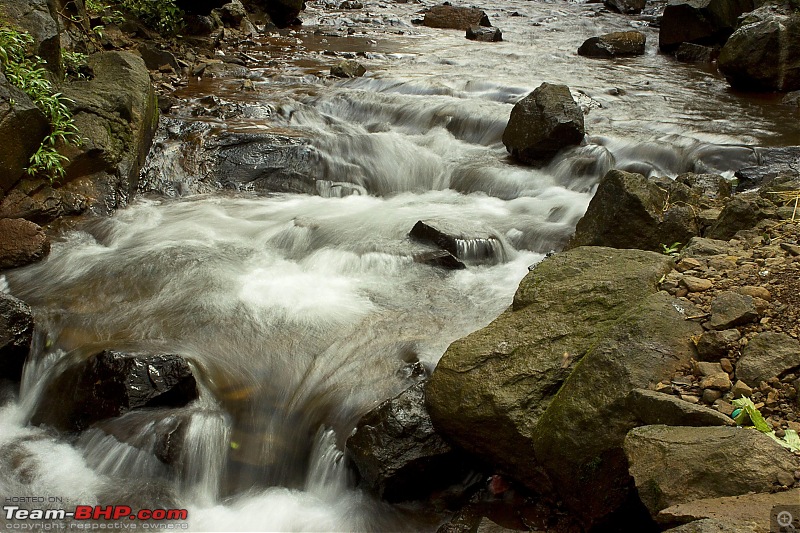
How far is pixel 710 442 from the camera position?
8.95 ft

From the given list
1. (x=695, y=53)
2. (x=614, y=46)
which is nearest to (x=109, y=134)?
(x=614, y=46)

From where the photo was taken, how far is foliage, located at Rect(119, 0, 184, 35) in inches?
543

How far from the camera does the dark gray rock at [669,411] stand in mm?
2895

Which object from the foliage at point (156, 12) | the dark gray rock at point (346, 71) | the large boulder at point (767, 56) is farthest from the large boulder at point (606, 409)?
the foliage at point (156, 12)

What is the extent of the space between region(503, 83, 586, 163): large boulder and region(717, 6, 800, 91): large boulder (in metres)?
5.32

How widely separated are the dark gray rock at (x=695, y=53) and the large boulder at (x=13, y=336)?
14881mm

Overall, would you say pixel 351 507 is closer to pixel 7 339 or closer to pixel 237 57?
pixel 7 339

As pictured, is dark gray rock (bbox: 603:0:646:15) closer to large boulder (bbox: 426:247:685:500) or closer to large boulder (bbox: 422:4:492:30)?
large boulder (bbox: 422:4:492:30)

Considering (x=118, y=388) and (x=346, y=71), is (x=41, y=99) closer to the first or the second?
(x=118, y=388)

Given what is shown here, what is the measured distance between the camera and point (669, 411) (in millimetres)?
2988

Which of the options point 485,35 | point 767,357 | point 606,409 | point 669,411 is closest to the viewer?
point 669,411

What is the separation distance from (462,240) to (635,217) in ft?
5.66

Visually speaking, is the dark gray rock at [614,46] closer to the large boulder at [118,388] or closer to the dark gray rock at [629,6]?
the dark gray rock at [629,6]

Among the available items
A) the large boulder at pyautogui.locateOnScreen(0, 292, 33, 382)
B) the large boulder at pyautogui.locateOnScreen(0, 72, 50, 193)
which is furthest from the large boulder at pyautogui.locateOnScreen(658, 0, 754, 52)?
the large boulder at pyautogui.locateOnScreen(0, 292, 33, 382)
